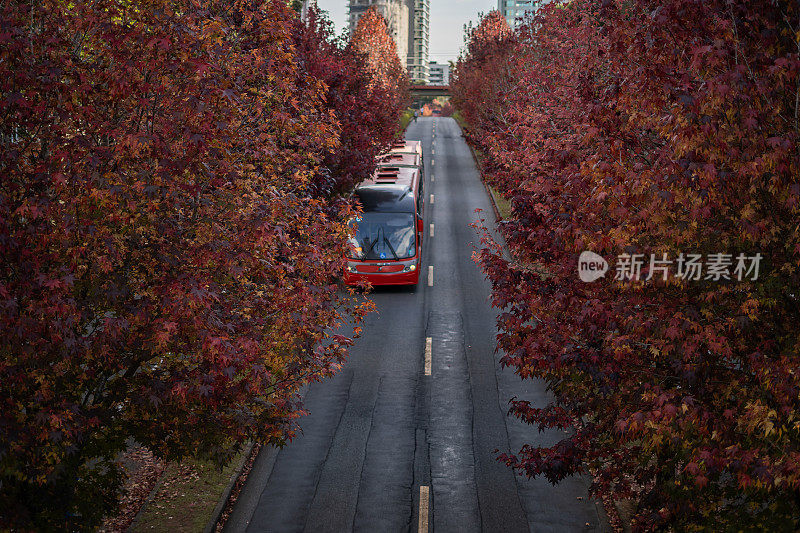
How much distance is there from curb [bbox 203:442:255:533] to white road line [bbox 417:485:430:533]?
3.00m

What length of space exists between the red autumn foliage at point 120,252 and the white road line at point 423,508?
10.6 ft

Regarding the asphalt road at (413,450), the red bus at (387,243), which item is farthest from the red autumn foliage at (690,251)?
the red bus at (387,243)

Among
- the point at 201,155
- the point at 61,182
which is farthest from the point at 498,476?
the point at 61,182

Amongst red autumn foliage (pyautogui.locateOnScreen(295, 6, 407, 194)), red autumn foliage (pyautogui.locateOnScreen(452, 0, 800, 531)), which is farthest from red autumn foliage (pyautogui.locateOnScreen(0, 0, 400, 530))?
red autumn foliage (pyautogui.locateOnScreen(295, 6, 407, 194))

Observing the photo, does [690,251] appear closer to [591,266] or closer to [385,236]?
[591,266]

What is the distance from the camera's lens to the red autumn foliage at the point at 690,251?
21.4 ft

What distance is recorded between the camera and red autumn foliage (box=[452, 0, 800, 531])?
6.53 m

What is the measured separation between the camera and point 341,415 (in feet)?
50.9

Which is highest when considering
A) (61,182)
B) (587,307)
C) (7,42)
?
(7,42)

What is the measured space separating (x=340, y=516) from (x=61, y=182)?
694 centimetres

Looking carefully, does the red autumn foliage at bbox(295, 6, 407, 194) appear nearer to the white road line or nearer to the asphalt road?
the asphalt road

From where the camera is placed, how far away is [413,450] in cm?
1391

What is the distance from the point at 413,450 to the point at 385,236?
37.3 ft

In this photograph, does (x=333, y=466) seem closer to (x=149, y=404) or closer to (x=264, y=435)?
(x=264, y=435)
